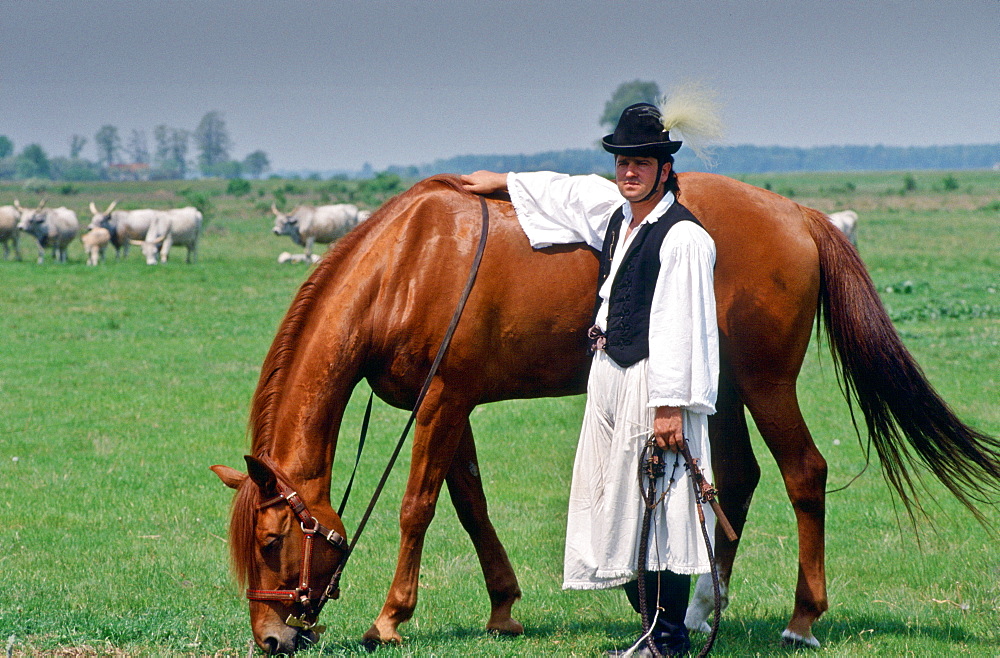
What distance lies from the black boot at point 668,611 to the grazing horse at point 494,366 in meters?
0.68

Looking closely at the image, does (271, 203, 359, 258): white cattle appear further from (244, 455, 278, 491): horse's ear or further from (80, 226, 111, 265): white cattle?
(244, 455, 278, 491): horse's ear

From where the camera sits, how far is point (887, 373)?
462 centimetres

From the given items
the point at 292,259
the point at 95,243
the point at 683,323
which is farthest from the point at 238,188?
the point at 683,323

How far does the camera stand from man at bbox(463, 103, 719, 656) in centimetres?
368

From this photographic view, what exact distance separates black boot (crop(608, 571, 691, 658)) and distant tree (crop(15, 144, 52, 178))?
13546cm

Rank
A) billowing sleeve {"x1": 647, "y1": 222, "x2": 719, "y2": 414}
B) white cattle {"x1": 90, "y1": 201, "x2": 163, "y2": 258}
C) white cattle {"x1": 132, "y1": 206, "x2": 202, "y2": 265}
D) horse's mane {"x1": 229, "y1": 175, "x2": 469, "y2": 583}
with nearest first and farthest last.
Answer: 1. billowing sleeve {"x1": 647, "y1": 222, "x2": 719, "y2": 414}
2. horse's mane {"x1": 229, "y1": 175, "x2": 469, "y2": 583}
3. white cattle {"x1": 132, "y1": 206, "x2": 202, "y2": 265}
4. white cattle {"x1": 90, "y1": 201, "x2": 163, "y2": 258}

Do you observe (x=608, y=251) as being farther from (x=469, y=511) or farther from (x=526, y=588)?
(x=526, y=588)

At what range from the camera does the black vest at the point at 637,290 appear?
150 inches

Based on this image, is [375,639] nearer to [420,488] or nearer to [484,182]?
[420,488]

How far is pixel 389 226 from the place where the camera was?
4340 mm

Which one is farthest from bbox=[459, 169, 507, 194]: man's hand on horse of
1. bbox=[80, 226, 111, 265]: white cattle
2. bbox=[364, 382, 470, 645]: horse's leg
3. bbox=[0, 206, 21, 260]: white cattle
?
bbox=[0, 206, 21, 260]: white cattle

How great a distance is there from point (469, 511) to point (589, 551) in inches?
32.8

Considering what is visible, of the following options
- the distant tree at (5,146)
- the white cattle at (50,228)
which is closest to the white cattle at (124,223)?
the white cattle at (50,228)

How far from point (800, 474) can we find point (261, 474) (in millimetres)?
2341
